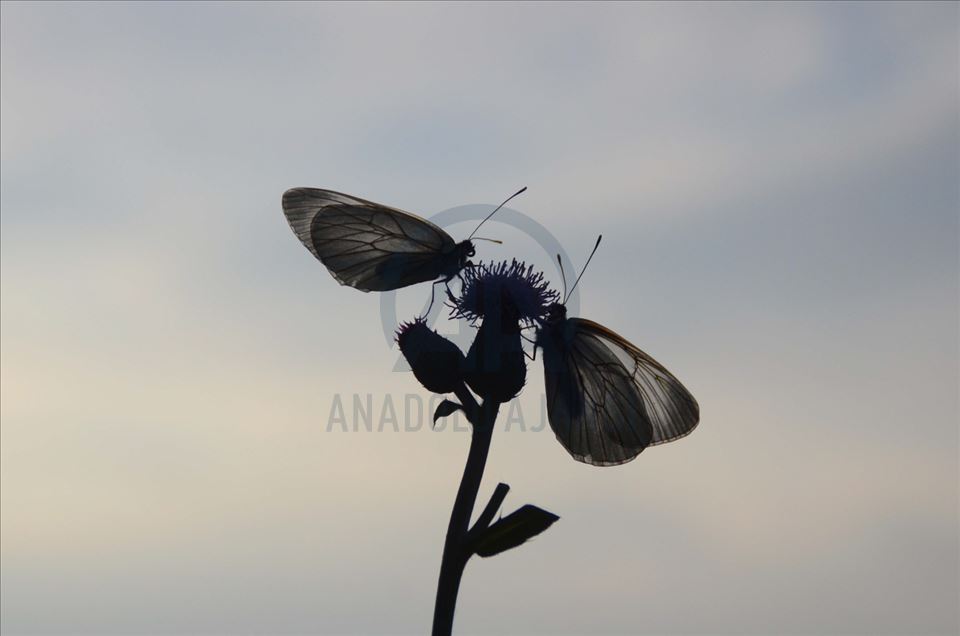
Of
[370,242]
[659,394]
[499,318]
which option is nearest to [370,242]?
[370,242]

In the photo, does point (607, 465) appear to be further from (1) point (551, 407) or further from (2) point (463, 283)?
(2) point (463, 283)

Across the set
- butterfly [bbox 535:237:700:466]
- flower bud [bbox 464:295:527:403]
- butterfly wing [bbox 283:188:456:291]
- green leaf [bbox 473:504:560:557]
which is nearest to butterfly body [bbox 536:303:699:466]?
butterfly [bbox 535:237:700:466]

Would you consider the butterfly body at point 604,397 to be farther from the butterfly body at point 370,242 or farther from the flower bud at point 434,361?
the butterfly body at point 370,242

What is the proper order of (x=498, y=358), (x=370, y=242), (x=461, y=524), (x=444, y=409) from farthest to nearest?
1. (x=370, y=242)
2. (x=498, y=358)
3. (x=444, y=409)
4. (x=461, y=524)

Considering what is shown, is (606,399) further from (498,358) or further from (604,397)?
Answer: (498,358)

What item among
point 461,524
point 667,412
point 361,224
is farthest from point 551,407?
point 361,224

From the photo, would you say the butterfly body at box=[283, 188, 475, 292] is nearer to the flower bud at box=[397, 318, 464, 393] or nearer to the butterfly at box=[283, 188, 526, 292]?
the butterfly at box=[283, 188, 526, 292]

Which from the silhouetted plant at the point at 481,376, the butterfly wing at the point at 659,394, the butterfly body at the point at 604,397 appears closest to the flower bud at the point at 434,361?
the silhouetted plant at the point at 481,376
